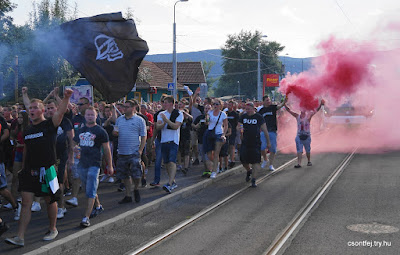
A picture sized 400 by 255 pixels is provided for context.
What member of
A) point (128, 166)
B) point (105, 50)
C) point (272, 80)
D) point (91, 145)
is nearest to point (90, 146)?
point (91, 145)

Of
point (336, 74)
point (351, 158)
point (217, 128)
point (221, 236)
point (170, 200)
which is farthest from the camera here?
point (336, 74)

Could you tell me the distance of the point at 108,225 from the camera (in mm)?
6891

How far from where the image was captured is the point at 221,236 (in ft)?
21.4

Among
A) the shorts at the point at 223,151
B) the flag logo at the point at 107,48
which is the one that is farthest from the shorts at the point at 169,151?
the shorts at the point at 223,151

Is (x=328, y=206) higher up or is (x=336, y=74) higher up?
(x=336, y=74)

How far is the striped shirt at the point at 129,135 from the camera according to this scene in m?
8.39

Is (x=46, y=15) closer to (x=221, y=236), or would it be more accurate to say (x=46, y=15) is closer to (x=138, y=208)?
(x=138, y=208)

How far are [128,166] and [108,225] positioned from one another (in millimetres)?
1731

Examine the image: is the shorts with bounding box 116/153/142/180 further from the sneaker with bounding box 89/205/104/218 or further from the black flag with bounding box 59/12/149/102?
the black flag with bounding box 59/12/149/102

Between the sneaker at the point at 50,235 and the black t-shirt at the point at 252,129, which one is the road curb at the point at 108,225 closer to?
the sneaker at the point at 50,235

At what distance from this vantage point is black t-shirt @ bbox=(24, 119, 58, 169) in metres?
6.08

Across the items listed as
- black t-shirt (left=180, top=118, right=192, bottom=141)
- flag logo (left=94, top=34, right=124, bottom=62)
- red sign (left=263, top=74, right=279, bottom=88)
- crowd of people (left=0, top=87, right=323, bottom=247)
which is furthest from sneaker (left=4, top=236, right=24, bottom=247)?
red sign (left=263, top=74, right=279, bottom=88)

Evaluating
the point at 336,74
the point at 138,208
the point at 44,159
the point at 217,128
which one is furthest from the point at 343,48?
the point at 44,159

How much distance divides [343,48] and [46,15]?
1235 centimetres
